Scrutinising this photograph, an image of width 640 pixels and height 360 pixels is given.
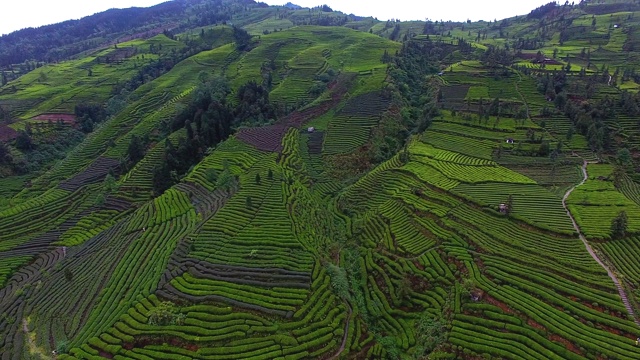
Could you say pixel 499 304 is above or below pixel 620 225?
below

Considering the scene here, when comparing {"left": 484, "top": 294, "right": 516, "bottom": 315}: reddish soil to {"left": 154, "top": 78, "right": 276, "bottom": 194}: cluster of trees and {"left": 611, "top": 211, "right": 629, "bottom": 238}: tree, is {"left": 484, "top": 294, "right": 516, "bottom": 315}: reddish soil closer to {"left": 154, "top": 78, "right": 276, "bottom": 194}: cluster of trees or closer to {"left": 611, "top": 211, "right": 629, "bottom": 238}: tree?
{"left": 611, "top": 211, "right": 629, "bottom": 238}: tree

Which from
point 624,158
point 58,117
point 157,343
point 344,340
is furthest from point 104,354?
point 58,117

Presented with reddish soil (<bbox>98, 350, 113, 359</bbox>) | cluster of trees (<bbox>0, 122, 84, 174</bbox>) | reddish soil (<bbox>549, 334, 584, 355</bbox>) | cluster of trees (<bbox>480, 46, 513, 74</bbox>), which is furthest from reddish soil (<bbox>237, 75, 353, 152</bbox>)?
reddish soil (<bbox>549, 334, 584, 355</bbox>)

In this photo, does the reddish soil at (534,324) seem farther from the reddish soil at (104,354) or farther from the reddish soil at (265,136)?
the reddish soil at (265,136)

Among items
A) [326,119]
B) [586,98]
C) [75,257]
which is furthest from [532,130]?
[75,257]

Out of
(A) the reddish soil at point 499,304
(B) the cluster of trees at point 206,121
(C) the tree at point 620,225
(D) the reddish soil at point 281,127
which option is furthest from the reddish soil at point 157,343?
(C) the tree at point 620,225

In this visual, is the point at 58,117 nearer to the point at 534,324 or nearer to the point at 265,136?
the point at 265,136
